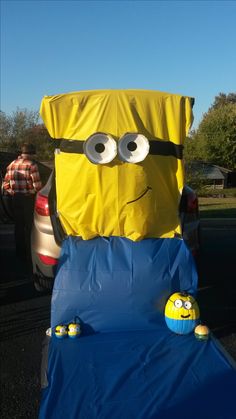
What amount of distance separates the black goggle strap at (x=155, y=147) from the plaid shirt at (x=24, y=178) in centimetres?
187

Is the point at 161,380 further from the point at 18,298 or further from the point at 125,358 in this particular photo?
the point at 18,298

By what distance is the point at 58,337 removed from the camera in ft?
12.3

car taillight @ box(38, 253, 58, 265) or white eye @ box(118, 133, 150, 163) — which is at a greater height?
white eye @ box(118, 133, 150, 163)

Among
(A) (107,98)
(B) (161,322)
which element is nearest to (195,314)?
(B) (161,322)

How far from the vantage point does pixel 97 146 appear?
3.91m

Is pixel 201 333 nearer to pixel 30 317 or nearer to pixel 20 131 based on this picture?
pixel 30 317

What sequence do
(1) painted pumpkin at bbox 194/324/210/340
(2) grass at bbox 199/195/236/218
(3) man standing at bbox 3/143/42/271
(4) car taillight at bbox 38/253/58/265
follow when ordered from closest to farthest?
(1) painted pumpkin at bbox 194/324/210/340 < (4) car taillight at bbox 38/253/58/265 < (3) man standing at bbox 3/143/42/271 < (2) grass at bbox 199/195/236/218

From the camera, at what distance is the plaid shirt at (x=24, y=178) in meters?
5.86

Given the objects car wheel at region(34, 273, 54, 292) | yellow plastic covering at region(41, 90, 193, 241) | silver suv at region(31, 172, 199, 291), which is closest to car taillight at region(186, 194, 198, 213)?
silver suv at region(31, 172, 199, 291)

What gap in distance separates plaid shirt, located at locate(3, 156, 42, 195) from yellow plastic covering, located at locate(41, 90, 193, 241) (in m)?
1.79

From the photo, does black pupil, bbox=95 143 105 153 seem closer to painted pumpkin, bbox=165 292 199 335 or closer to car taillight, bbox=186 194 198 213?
car taillight, bbox=186 194 198 213

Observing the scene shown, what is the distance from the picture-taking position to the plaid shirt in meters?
5.86

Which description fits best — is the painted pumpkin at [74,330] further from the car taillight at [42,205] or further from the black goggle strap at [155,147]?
the black goggle strap at [155,147]

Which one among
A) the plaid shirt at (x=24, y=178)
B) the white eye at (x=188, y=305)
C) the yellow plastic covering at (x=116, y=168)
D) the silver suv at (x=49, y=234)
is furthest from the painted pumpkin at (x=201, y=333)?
the plaid shirt at (x=24, y=178)
